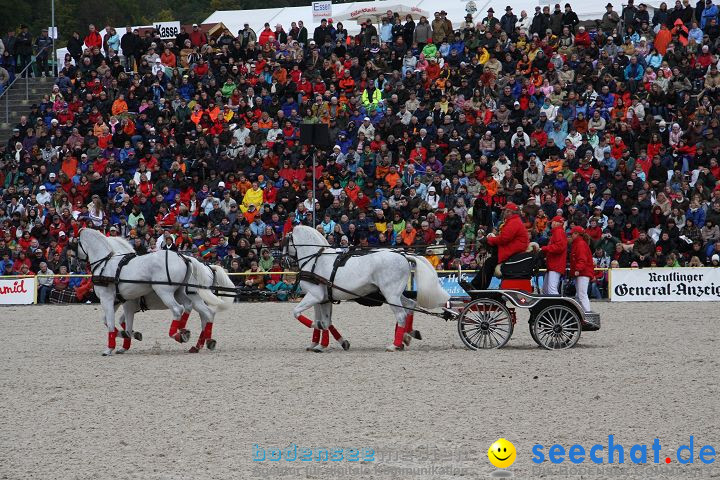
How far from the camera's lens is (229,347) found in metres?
16.2

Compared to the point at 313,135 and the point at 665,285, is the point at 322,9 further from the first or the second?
the point at 665,285

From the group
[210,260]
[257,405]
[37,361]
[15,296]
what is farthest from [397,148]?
[257,405]

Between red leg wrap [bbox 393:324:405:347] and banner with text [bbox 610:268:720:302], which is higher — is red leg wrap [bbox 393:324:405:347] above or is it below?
below

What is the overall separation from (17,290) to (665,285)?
13716 mm

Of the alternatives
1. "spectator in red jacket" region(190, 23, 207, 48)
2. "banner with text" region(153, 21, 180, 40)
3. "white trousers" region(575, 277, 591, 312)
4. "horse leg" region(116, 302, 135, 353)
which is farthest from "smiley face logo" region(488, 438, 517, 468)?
"banner with text" region(153, 21, 180, 40)

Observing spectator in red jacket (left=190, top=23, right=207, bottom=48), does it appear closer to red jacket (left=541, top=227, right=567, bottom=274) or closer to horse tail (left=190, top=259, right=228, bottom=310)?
horse tail (left=190, top=259, right=228, bottom=310)

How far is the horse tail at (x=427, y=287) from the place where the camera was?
49.0 ft

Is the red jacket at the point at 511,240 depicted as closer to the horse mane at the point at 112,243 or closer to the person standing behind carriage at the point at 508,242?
the person standing behind carriage at the point at 508,242

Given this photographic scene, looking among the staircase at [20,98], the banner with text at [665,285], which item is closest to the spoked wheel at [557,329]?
the banner with text at [665,285]

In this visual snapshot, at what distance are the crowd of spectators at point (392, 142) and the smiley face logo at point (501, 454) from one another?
14.8 m

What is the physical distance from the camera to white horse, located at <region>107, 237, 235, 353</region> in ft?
51.2

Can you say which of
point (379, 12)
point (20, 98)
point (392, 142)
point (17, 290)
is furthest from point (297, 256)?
point (20, 98)

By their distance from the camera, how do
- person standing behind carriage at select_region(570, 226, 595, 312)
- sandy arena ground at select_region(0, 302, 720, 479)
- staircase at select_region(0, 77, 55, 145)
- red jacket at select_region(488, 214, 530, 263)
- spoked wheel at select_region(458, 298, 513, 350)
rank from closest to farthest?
sandy arena ground at select_region(0, 302, 720, 479)
red jacket at select_region(488, 214, 530, 263)
spoked wheel at select_region(458, 298, 513, 350)
person standing behind carriage at select_region(570, 226, 595, 312)
staircase at select_region(0, 77, 55, 145)

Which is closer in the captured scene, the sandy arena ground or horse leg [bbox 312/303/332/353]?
the sandy arena ground
